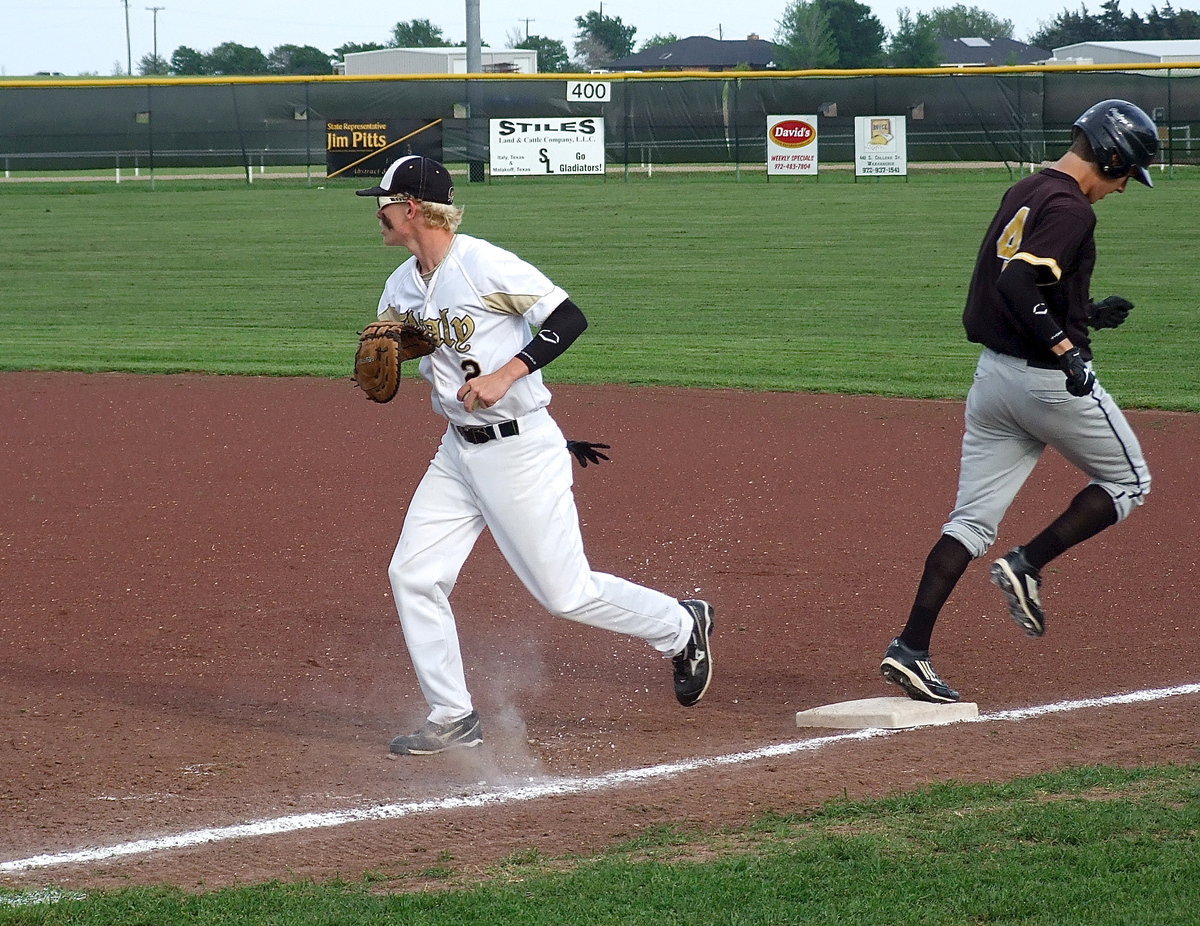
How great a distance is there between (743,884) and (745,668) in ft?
6.61

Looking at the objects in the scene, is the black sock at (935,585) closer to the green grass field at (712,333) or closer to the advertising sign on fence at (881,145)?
the green grass field at (712,333)

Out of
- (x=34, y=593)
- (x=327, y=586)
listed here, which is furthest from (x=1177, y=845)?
(x=34, y=593)

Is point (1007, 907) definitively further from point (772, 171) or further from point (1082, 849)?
point (772, 171)

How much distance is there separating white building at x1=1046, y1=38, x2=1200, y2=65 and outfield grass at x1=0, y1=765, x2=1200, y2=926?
67206 millimetres

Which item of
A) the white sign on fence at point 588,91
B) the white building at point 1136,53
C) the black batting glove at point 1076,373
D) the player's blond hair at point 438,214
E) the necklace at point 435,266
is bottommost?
the black batting glove at point 1076,373

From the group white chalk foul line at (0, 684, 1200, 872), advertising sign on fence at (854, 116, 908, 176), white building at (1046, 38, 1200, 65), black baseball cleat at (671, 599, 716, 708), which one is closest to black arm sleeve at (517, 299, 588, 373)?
black baseball cleat at (671, 599, 716, 708)

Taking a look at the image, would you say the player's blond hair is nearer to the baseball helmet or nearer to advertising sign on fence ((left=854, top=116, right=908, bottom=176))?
the baseball helmet

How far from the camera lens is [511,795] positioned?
4172mm

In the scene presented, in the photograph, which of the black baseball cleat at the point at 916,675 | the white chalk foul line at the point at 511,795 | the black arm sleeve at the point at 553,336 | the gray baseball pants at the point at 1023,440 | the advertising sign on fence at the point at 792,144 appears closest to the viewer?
the white chalk foul line at the point at 511,795

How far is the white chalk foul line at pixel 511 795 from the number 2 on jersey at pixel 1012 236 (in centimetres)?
146

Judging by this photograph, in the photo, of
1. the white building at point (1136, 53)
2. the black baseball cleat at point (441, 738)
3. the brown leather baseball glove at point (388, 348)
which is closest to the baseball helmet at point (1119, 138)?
the brown leather baseball glove at point (388, 348)

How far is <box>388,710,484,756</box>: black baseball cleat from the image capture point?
4.52 m

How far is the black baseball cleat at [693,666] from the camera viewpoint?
4.76 m

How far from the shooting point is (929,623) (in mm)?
4812
